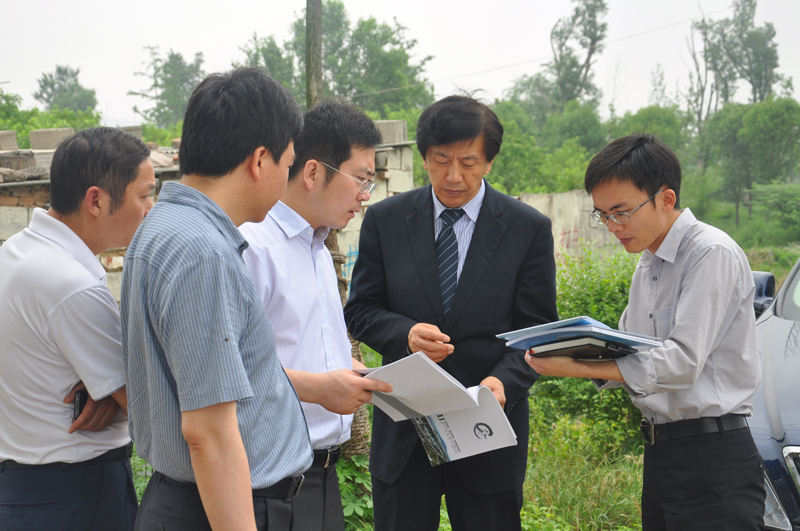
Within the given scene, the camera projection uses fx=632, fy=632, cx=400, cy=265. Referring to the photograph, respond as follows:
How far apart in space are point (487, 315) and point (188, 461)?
1.30 m

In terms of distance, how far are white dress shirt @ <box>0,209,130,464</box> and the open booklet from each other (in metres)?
0.74

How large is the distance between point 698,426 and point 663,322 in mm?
356

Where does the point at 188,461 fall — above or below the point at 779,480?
above

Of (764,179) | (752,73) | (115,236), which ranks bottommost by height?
(764,179)

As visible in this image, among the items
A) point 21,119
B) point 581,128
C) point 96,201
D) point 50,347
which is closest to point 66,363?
point 50,347

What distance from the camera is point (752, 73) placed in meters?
34.8

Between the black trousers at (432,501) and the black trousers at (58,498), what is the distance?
0.98 meters

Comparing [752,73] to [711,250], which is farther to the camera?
[752,73]

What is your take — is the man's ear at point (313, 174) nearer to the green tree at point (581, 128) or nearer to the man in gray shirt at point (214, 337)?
the man in gray shirt at point (214, 337)

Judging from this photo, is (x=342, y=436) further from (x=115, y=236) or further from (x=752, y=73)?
(x=752, y=73)

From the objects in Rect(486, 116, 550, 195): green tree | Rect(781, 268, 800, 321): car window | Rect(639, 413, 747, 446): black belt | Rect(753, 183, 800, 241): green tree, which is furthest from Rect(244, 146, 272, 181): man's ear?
Rect(753, 183, 800, 241): green tree

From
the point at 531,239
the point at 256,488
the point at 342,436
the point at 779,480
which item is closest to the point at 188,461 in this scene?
the point at 256,488

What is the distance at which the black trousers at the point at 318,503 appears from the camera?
1808 mm

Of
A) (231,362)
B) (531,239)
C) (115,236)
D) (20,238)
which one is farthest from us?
(531,239)
